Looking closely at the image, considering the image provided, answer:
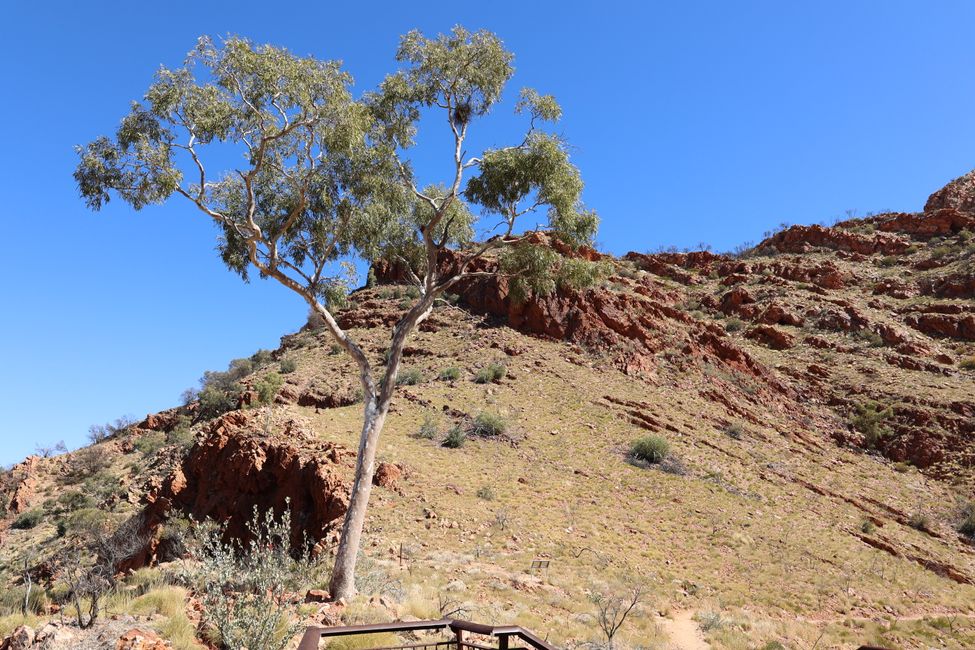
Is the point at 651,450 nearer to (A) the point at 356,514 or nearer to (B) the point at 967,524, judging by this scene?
(B) the point at 967,524

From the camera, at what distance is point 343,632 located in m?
4.17

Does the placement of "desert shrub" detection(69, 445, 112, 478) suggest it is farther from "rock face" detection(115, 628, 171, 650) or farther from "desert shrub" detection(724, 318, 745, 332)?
"desert shrub" detection(724, 318, 745, 332)

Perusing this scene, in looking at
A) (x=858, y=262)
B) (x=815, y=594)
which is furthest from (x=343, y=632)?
(x=858, y=262)

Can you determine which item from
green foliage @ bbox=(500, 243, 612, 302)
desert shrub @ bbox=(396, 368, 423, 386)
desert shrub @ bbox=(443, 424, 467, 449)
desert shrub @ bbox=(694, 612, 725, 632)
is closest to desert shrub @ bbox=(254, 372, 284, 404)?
desert shrub @ bbox=(396, 368, 423, 386)

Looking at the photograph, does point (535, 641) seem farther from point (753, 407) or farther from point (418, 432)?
point (753, 407)

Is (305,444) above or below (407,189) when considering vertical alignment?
below

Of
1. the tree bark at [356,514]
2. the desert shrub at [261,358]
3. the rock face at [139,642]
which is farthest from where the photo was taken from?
the desert shrub at [261,358]

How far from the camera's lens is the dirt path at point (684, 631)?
34.6ft

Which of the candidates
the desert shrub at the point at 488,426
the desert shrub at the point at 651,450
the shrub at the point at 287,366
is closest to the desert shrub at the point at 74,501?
the shrub at the point at 287,366

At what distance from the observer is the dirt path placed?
34.6 ft

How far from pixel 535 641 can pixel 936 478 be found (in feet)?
99.6

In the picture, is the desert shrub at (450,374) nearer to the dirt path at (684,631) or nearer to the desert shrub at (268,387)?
the desert shrub at (268,387)

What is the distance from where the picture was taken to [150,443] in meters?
29.3

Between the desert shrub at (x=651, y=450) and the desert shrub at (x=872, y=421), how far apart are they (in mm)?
13393
